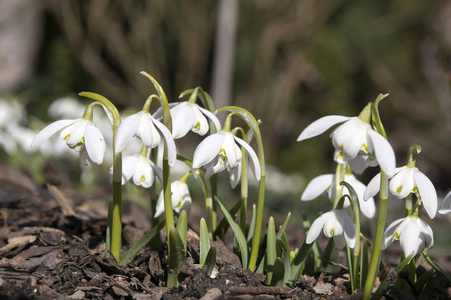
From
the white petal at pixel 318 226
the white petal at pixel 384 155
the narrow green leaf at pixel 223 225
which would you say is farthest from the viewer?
the narrow green leaf at pixel 223 225

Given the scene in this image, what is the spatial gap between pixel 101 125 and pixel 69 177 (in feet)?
2.15

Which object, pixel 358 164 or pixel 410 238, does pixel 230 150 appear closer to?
pixel 358 164

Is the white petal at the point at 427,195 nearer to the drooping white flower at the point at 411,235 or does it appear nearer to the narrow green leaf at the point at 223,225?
the drooping white flower at the point at 411,235

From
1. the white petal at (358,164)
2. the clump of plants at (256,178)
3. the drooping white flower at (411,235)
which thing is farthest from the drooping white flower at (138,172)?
the drooping white flower at (411,235)

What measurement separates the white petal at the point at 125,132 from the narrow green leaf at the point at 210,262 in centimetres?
40

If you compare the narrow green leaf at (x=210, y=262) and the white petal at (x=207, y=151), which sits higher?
the white petal at (x=207, y=151)

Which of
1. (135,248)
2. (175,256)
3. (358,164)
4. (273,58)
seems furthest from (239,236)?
(273,58)

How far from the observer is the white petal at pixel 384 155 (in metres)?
1.28

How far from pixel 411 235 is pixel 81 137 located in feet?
3.16

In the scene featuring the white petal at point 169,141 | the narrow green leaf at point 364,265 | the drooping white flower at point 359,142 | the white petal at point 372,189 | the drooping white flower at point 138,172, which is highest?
the drooping white flower at point 359,142

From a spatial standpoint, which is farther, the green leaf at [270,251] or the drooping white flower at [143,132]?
the green leaf at [270,251]

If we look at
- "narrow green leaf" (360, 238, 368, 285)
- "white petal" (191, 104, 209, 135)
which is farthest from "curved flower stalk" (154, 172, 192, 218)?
"narrow green leaf" (360, 238, 368, 285)

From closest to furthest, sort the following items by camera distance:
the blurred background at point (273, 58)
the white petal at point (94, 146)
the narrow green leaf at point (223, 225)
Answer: the white petal at point (94, 146)
the narrow green leaf at point (223, 225)
the blurred background at point (273, 58)

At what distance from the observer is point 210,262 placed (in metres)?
1.52
